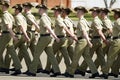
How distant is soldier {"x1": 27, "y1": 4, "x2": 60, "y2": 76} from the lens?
45.4 feet

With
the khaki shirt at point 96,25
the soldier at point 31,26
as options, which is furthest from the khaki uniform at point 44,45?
the khaki shirt at point 96,25

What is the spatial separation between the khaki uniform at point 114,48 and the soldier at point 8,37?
2.11 m

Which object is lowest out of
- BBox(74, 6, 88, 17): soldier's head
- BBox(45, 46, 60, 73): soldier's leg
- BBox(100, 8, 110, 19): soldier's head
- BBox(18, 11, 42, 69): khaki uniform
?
BBox(45, 46, 60, 73): soldier's leg

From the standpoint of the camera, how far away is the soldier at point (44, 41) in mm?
13828

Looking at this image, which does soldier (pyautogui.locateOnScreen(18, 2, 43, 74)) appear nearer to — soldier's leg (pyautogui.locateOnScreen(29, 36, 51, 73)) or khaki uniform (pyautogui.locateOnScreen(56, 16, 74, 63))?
soldier's leg (pyautogui.locateOnScreen(29, 36, 51, 73))

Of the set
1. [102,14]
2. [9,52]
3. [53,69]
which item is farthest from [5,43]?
[102,14]

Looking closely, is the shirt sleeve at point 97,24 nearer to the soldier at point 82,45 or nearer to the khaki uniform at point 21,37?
the soldier at point 82,45

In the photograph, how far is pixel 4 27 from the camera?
1415 centimetres

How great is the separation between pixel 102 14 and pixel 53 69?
177 centimetres

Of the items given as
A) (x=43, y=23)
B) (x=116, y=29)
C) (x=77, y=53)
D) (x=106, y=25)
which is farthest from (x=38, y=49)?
(x=116, y=29)

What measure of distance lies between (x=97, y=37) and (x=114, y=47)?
60cm

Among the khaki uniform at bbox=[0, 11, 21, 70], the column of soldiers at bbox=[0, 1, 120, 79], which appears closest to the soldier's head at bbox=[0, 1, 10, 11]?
the column of soldiers at bbox=[0, 1, 120, 79]

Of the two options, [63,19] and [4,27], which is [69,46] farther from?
[4,27]

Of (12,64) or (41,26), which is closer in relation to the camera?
(41,26)
